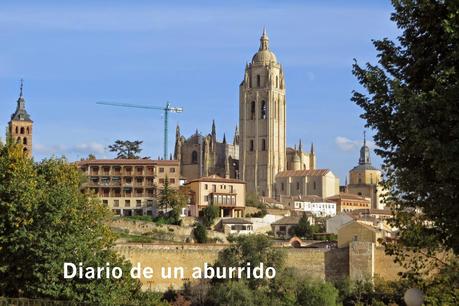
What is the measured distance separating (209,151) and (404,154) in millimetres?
122528

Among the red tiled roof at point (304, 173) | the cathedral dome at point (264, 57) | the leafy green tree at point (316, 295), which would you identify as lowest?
the leafy green tree at point (316, 295)

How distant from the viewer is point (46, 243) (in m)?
26.8

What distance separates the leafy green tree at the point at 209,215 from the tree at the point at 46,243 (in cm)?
4937

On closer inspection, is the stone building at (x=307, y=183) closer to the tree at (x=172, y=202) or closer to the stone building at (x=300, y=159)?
the stone building at (x=300, y=159)

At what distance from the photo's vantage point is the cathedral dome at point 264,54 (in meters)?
138

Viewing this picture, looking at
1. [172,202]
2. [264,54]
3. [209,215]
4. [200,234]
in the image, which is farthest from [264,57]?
[200,234]

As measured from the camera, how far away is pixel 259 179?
5182 inches

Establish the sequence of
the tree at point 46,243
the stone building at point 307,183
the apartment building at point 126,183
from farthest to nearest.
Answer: the stone building at point 307,183, the apartment building at point 126,183, the tree at point 46,243

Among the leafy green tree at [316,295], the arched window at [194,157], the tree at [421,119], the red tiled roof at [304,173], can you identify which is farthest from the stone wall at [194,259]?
the arched window at [194,157]

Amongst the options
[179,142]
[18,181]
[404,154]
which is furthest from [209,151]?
[404,154]

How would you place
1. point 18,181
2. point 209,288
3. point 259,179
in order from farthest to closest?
point 259,179 → point 209,288 → point 18,181

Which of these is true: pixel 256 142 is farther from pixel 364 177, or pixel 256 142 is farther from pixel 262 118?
pixel 364 177

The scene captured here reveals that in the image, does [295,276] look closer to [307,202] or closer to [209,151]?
[307,202]

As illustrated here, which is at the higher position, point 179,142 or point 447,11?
point 179,142
